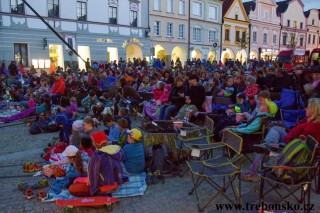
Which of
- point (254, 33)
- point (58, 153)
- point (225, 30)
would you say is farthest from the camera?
point (254, 33)

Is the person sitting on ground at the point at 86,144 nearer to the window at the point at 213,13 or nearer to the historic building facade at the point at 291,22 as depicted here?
the window at the point at 213,13

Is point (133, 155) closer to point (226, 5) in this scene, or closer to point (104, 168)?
point (104, 168)

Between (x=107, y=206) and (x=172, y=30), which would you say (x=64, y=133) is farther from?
(x=172, y=30)

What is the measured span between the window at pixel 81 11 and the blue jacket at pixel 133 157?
2044 cm

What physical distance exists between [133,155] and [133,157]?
0.04 metres

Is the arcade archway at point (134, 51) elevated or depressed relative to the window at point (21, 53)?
elevated

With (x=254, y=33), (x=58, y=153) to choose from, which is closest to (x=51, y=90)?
(x=58, y=153)

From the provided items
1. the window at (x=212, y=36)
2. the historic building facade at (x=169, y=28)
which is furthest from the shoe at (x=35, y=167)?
the window at (x=212, y=36)

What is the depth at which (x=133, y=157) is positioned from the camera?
18.4 ft

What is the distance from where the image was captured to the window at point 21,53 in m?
21.0

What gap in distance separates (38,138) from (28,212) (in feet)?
14.4

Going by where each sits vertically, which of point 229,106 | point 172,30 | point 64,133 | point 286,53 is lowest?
point 64,133

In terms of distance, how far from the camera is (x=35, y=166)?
6.08 meters

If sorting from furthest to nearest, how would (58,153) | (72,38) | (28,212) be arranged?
(72,38) → (58,153) → (28,212)
